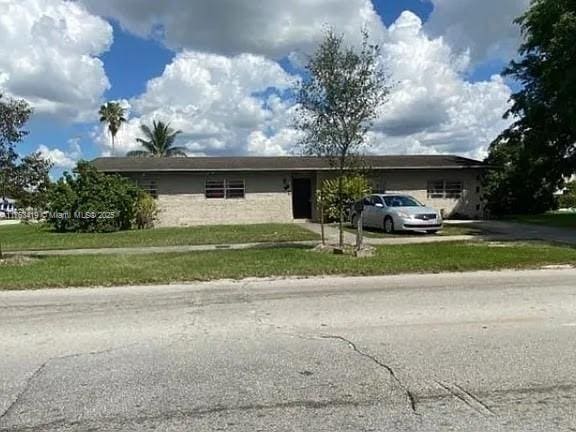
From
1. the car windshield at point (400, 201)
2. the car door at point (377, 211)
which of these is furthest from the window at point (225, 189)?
the car windshield at point (400, 201)

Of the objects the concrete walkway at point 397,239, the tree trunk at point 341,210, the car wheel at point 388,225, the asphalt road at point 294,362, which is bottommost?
the asphalt road at point 294,362

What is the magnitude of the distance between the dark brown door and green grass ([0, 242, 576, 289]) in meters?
14.5

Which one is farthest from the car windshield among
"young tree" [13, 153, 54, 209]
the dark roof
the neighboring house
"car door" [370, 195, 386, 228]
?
"young tree" [13, 153, 54, 209]

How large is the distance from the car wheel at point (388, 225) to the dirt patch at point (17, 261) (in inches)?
473

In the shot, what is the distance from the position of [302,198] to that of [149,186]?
717 centimetres

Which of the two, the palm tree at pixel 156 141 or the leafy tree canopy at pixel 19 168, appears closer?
the leafy tree canopy at pixel 19 168

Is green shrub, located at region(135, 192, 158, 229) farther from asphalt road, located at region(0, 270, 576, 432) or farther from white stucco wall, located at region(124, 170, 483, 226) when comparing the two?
asphalt road, located at region(0, 270, 576, 432)

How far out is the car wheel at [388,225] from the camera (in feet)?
72.4

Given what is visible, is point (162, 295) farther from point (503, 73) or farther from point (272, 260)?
point (503, 73)

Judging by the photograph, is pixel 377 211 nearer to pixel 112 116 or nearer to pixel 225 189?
pixel 225 189

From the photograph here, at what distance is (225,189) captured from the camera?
28984 mm

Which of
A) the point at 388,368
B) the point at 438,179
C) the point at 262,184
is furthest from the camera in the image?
the point at 438,179

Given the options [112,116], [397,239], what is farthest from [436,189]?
[112,116]

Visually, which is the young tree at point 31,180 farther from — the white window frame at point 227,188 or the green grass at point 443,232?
the white window frame at point 227,188
